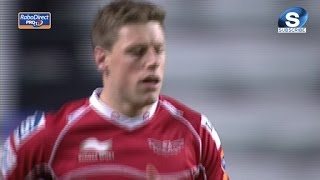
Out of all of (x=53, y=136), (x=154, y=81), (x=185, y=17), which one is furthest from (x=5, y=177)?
(x=185, y=17)

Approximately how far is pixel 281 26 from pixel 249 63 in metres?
0.22

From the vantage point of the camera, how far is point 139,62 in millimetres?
1795

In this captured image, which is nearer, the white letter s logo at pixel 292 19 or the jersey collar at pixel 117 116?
the jersey collar at pixel 117 116

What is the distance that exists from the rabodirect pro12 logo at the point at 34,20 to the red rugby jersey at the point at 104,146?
2.23 ft

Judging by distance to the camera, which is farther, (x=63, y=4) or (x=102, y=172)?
(x=63, y=4)

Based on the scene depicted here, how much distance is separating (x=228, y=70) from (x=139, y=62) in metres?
Answer: 0.81

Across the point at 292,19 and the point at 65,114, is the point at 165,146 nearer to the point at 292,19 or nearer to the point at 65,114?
the point at 65,114

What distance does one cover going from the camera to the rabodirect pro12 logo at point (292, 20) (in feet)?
8.18

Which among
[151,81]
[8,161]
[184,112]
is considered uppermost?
[151,81]

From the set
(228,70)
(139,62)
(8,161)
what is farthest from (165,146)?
(228,70)

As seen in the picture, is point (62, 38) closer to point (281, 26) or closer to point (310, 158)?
point (281, 26)

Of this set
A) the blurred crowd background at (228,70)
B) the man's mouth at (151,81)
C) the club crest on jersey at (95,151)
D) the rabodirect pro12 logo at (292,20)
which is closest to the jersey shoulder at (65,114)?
the club crest on jersey at (95,151)

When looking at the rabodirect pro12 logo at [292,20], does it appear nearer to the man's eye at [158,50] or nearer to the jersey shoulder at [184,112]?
the jersey shoulder at [184,112]

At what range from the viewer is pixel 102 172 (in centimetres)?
185
